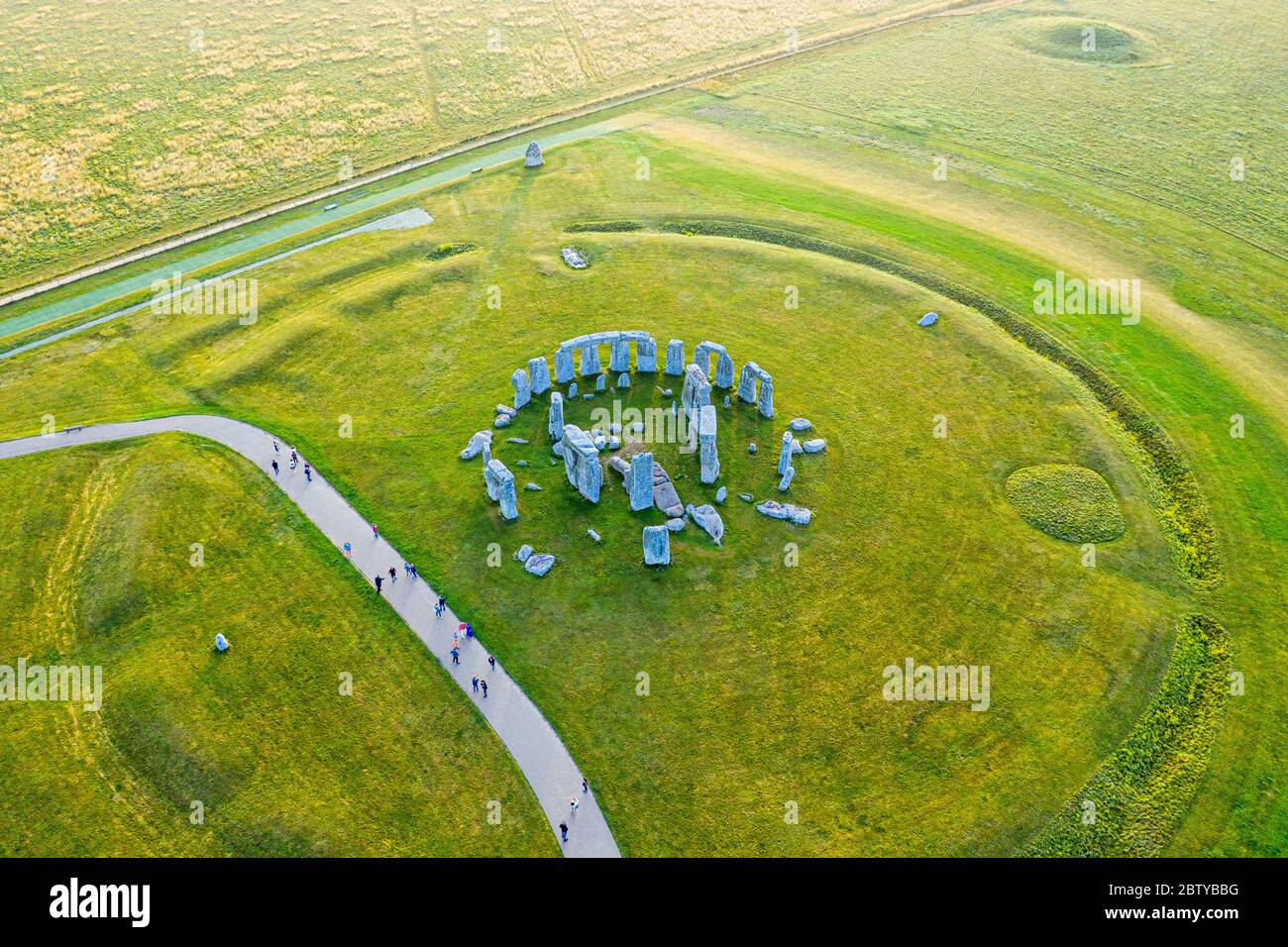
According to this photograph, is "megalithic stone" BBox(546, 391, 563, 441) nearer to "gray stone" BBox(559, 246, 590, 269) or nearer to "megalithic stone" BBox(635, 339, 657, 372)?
"megalithic stone" BBox(635, 339, 657, 372)

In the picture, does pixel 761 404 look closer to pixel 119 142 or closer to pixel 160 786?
pixel 160 786

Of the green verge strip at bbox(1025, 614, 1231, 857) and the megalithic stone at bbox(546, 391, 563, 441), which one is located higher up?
the megalithic stone at bbox(546, 391, 563, 441)

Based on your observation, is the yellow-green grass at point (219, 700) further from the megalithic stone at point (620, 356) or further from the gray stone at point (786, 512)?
the megalithic stone at point (620, 356)

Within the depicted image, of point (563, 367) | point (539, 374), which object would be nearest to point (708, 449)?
point (563, 367)

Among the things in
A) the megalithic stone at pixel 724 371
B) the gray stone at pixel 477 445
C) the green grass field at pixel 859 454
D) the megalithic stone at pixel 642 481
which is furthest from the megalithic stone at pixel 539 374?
the megalithic stone at pixel 642 481

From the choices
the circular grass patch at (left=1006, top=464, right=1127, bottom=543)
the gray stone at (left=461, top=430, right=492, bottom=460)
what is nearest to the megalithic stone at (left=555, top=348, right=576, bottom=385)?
the gray stone at (left=461, top=430, right=492, bottom=460)

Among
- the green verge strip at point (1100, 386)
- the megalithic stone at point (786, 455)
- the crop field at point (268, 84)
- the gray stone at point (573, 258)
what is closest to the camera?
the green verge strip at point (1100, 386)
